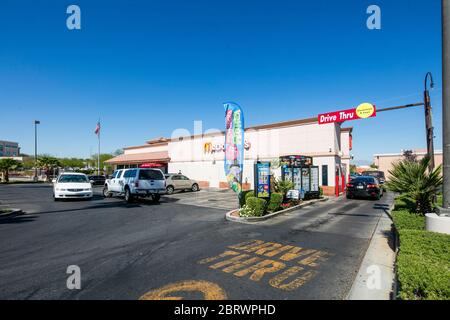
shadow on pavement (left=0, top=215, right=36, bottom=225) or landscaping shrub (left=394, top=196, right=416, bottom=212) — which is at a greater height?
landscaping shrub (left=394, top=196, right=416, bottom=212)

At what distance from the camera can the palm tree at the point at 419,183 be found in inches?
259

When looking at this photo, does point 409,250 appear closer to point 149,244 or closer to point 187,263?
point 187,263

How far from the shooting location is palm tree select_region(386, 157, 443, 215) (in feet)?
21.6

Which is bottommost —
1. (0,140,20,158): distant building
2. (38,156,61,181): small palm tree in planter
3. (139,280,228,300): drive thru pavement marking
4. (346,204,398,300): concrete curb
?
(346,204,398,300): concrete curb

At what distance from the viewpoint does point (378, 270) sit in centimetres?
468

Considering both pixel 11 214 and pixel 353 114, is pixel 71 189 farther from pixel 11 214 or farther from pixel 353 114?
pixel 353 114

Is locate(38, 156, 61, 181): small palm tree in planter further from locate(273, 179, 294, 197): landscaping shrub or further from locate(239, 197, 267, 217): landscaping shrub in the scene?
locate(239, 197, 267, 217): landscaping shrub

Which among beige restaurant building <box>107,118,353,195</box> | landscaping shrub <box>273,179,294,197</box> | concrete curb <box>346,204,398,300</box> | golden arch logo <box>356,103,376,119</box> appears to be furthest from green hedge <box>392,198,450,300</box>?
beige restaurant building <box>107,118,353,195</box>

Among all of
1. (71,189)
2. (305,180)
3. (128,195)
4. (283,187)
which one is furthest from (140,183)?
(305,180)

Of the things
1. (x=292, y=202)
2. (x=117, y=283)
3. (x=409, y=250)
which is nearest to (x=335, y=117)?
(x=292, y=202)

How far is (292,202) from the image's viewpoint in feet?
44.1

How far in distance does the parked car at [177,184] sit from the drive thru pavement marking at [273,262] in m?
15.5

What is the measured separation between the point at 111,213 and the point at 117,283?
25.7ft

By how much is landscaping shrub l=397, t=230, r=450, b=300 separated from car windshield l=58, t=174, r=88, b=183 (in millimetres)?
17071
